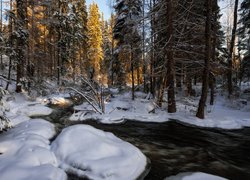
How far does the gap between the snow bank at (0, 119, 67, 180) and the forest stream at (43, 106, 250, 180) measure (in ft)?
7.52

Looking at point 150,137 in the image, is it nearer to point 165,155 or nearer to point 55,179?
point 165,155

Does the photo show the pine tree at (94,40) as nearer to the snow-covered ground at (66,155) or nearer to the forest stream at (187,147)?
the forest stream at (187,147)

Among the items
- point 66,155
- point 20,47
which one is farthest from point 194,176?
point 20,47

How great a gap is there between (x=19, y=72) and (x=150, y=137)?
46.3 feet

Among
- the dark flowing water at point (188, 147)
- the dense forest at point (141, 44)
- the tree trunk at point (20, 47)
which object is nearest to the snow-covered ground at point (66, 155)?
the dark flowing water at point (188, 147)

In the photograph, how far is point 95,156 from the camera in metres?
Result: 6.42

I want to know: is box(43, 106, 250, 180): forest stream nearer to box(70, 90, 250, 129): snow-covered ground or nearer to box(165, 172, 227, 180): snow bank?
box(165, 172, 227, 180): snow bank

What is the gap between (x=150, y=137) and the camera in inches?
402

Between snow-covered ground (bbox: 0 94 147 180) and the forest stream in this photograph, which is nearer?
snow-covered ground (bbox: 0 94 147 180)

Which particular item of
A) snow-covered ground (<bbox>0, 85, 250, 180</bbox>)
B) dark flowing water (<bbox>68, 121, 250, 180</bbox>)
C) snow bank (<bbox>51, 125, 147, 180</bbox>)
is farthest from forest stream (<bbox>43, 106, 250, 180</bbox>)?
snow-covered ground (<bbox>0, 85, 250, 180</bbox>)

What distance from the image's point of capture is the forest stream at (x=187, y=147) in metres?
6.78

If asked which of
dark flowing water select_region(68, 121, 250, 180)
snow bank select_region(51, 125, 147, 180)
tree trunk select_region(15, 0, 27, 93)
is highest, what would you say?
tree trunk select_region(15, 0, 27, 93)

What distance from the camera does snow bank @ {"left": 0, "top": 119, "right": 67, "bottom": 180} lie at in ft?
17.1

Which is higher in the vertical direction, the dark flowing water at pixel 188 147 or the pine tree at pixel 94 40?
the pine tree at pixel 94 40
